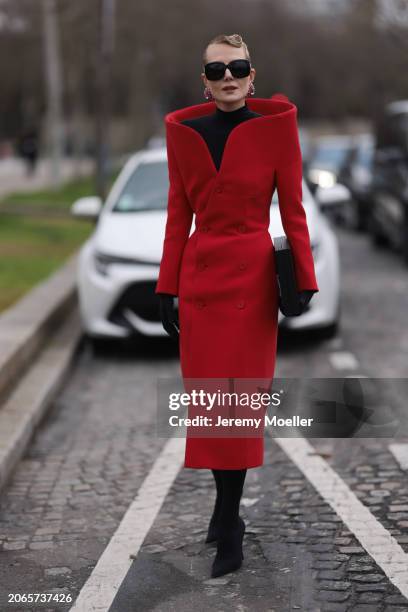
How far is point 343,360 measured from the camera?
8734 millimetres

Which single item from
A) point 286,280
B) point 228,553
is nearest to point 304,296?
point 286,280

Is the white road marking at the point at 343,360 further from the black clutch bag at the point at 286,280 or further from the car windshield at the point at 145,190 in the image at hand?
the black clutch bag at the point at 286,280

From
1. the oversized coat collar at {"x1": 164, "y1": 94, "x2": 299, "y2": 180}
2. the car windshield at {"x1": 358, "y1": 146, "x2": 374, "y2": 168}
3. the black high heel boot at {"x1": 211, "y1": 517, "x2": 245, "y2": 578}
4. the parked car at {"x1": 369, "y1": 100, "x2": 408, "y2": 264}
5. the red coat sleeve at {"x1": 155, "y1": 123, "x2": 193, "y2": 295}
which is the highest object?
→ the oversized coat collar at {"x1": 164, "y1": 94, "x2": 299, "y2": 180}

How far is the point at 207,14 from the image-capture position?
2181 inches

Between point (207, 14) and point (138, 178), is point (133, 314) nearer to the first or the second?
point (138, 178)

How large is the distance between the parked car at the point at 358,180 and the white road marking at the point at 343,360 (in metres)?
11.3

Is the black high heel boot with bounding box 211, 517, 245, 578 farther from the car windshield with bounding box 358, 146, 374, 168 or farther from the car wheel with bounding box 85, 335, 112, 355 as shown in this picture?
the car windshield with bounding box 358, 146, 374, 168

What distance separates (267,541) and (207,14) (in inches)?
2074

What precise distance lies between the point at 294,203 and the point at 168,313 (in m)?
0.61

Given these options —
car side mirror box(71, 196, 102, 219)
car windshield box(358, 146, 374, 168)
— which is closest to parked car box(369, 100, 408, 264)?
car windshield box(358, 146, 374, 168)

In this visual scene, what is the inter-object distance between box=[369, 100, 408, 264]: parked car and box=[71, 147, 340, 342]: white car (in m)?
5.59

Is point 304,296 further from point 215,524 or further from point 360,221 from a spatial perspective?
point 360,221

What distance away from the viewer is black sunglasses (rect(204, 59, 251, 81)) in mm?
4172

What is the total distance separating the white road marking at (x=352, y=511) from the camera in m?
4.41
